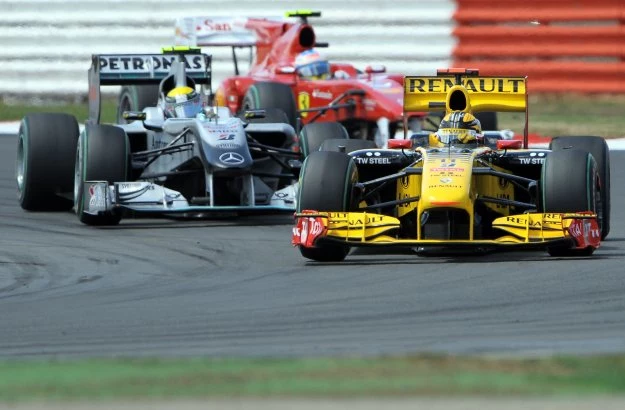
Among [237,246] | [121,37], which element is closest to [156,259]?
[237,246]

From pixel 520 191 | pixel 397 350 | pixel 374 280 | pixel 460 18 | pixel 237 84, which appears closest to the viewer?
pixel 397 350

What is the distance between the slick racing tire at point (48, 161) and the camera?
15.8m

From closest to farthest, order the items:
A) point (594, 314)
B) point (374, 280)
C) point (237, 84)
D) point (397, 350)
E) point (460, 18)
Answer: point (397, 350) → point (594, 314) → point (374, 280) → point (237, 84) → point (460, 18)

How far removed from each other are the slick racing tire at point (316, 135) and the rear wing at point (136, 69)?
1955 mm

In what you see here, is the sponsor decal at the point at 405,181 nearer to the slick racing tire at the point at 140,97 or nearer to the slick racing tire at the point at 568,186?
the slick racing tire at the point at 568,186

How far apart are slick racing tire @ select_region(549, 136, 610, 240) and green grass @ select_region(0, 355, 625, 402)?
5460 millimetres

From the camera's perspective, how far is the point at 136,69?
56.4 feet

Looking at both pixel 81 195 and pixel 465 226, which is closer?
pixel 465 226

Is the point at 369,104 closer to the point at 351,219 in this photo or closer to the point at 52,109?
the point at 52,109

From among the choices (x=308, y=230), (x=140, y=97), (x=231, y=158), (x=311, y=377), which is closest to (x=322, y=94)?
(x=140, y=97)

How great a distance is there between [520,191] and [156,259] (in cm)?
288

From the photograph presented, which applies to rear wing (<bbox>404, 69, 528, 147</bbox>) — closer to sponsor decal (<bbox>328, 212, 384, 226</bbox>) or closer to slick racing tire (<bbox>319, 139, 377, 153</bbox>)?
slick racing tire (<bbox>319, 139, 377, 153</bbox>)

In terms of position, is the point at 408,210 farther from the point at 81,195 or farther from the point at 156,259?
the point at 81,195

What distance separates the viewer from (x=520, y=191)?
13.0 metres
